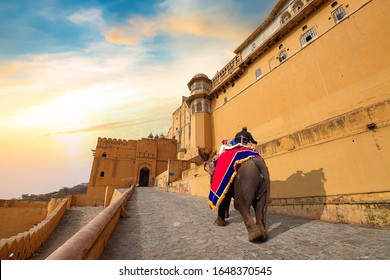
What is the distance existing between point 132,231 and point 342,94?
484 inches

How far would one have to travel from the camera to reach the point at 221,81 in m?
20.6

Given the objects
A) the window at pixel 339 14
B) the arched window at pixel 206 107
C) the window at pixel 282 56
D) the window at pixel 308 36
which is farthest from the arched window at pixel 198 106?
the window at pixel 339 14

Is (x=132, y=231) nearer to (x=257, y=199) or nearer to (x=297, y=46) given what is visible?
(x=257, y=199)

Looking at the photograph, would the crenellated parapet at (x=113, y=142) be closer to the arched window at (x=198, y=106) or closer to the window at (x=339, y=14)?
the arched window at (x=198, y=106)

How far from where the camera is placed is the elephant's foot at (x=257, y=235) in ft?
8.20

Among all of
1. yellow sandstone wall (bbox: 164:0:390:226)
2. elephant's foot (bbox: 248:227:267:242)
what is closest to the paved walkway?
elephant's foot (bbox: 248:227:267:242)

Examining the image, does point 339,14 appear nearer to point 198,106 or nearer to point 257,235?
point 198,106

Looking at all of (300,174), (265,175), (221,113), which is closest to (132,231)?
(265,175)

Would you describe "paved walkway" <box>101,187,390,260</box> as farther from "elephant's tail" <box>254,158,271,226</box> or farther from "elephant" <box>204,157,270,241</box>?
"elephant's tail" <box>254,158,271,226</box>

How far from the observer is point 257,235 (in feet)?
8.19

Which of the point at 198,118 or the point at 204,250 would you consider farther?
the point at 198,118

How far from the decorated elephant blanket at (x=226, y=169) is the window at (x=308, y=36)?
1344cm

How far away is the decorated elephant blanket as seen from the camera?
3.15 metres

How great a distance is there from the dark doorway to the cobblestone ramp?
367 inches
